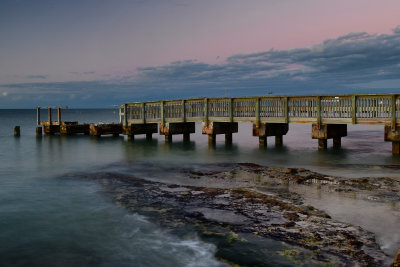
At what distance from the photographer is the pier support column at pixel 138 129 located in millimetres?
39522

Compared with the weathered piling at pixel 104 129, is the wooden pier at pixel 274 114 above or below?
above

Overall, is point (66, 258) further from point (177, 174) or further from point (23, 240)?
point (177, 174)

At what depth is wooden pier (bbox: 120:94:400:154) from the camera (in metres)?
22.9

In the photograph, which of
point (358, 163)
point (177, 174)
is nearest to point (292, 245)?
point (177, 174)

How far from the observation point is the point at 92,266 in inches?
344

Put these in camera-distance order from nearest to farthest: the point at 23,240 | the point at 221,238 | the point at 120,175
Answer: the point at 221,238 → the point at 23,240 → the point at 120,175

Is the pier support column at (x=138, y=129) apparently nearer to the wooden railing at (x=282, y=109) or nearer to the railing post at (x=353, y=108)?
the wooden railing at (x=282, y=109)

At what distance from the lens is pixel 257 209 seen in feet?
38.4

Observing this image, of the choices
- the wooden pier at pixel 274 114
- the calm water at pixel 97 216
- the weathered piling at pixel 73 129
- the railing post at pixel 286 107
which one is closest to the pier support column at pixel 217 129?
the wooden pier at pixel 274 114

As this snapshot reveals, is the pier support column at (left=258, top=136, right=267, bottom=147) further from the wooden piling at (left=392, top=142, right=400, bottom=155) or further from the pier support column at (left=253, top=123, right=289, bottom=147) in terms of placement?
the wooden piling at (left=392, top=142, right=400, bottom=155)

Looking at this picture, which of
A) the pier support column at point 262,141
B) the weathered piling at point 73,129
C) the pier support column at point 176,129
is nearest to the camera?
the pier support column at point 262,141

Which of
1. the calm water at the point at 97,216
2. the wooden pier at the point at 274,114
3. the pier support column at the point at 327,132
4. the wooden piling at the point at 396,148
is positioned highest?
the wooden pier at the point at 274,114

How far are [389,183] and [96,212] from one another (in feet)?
36.2

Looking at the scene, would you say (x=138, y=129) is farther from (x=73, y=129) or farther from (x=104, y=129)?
(x=73, y=129)
